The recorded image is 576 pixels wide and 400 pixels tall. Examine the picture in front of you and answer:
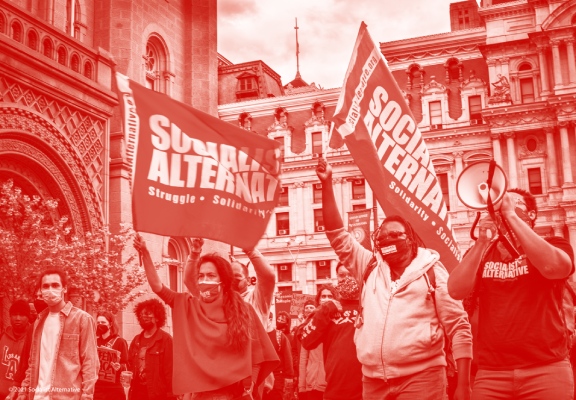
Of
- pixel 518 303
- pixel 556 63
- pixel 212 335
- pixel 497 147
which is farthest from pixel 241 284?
pixel 556 63

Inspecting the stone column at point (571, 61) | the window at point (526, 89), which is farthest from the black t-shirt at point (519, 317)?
the window at point (526, 89)

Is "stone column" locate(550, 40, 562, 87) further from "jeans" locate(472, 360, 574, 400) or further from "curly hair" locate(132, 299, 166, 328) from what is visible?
"jeans" locate(472, 360, 574, 400)

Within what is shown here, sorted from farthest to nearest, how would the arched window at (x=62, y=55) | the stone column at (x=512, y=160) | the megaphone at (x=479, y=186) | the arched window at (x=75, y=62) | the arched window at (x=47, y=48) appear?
the stone column at (x=512, y=160) < the arched window at (x=75, y=62) < the arched window at (x=62, y=55) < the arched window at (x=47, y=48) < the megaphone at (x=479, y=186)

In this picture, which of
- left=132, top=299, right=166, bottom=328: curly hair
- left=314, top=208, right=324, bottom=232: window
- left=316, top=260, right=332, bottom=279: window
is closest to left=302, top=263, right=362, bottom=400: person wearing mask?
left=132, top=299, right=166, bottom=328: curly hair

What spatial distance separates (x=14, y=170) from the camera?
58.6 feet

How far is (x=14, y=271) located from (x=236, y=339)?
39.6 ft

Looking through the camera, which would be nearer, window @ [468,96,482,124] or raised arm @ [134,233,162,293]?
raised arm @ [134,233,162,293]

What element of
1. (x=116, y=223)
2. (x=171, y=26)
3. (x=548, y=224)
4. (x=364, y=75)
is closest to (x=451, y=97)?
(x=548, y=224)

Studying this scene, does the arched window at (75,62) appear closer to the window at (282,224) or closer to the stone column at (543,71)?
the stone column at (543,71)

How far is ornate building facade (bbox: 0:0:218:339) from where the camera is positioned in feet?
56.7

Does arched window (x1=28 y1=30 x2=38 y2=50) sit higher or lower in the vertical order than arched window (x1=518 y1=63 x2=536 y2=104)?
lower

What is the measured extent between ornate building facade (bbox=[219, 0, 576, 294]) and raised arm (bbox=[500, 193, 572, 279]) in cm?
3874

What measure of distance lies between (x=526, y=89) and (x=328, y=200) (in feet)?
137

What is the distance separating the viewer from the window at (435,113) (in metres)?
47.4
